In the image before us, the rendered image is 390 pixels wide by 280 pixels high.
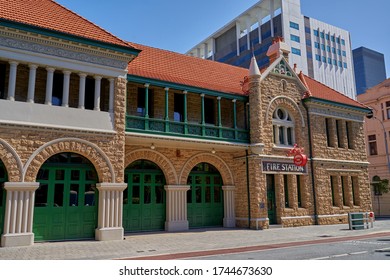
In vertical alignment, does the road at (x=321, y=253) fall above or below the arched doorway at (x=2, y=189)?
below

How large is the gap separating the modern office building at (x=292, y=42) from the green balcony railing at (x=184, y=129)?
5086 cm

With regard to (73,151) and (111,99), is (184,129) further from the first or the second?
(73,151)

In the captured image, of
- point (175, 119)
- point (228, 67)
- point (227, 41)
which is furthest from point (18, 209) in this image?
point (227, 41)

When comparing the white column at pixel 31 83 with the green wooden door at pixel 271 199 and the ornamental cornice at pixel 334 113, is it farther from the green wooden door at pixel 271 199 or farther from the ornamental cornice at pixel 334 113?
the ornamental cornice at pixel 334 113

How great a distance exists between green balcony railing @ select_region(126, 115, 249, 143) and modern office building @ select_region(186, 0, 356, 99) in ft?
167

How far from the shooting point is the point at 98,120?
15.5 meters

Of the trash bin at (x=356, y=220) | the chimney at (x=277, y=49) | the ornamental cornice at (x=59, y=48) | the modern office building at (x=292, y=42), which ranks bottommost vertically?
the trash bin at (x=356, y=220)

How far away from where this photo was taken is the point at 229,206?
20641 millimetres

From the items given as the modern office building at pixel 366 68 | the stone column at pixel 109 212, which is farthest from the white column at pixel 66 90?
the modern office building at pixel 366 68

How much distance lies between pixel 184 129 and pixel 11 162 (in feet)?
26.9

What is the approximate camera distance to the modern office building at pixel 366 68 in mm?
Result: 166625

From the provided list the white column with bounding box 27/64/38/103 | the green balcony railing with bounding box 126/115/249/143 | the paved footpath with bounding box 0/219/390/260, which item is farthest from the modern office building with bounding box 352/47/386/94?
the white column with bounding box 27/64/38/103

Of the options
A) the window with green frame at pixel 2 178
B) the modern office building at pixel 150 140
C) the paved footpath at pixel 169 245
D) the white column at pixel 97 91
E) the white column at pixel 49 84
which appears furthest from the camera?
the white column at pixel 97 91

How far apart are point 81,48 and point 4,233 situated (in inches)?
319
